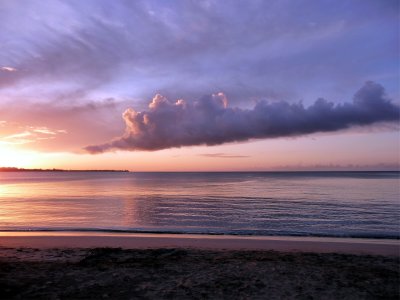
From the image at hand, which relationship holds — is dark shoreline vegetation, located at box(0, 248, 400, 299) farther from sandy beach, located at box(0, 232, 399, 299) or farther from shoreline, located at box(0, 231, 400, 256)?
shoreline, located at box(0, 231, 400, 256)

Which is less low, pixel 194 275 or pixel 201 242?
pixel 194 275

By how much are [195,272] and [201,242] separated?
7.06m

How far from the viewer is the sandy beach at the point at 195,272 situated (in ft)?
30.5

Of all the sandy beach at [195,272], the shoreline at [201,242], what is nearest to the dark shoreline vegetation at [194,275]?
the sandy beach at [195,272]

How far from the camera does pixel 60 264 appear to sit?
490 inches

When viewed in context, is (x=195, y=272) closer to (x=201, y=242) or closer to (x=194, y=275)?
(x=194, y=275)

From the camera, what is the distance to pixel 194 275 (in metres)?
10.9

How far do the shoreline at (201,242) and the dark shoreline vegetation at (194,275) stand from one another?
6.75ft

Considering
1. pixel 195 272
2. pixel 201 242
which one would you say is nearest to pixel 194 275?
pixel 195 272

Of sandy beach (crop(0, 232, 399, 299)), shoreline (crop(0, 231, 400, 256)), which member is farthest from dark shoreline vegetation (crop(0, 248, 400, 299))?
shoreline (crop(0, 231, 400, 256))

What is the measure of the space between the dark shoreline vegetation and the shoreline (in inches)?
81.0

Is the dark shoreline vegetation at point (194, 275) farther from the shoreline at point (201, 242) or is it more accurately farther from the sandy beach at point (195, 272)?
the shoreline at point (201, 242)

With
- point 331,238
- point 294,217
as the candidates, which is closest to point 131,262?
point 331,238

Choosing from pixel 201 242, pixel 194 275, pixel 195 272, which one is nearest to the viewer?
pixel 194 275
